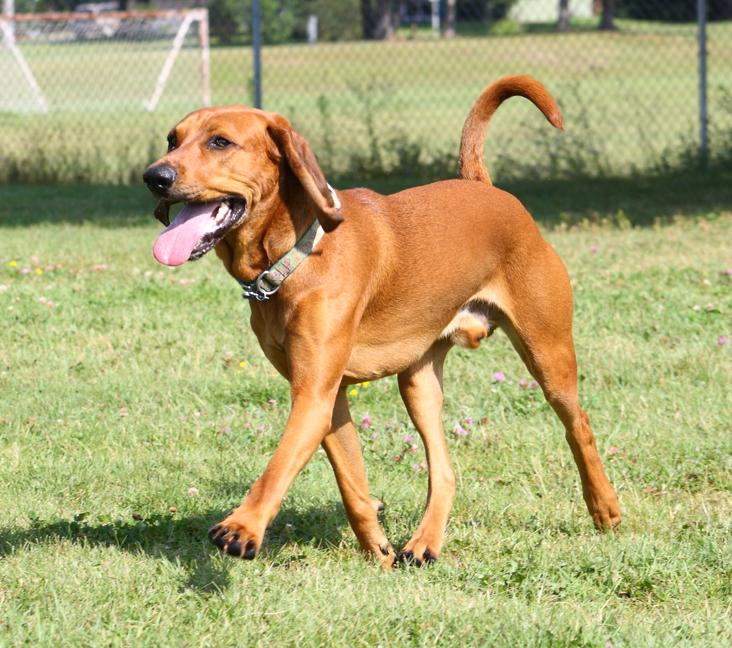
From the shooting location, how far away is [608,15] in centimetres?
1936

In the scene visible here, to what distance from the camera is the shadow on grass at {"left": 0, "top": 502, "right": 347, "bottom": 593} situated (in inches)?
164

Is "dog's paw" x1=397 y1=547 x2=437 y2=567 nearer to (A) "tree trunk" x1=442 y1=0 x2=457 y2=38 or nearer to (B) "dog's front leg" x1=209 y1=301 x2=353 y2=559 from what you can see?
(B) "dog's front leg" x1=209 y1=301 x2=353 y2=559

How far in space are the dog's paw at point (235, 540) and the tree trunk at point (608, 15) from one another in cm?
1648

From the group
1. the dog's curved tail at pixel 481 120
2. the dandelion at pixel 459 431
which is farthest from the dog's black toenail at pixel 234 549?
the dandelion at pixel 459 431

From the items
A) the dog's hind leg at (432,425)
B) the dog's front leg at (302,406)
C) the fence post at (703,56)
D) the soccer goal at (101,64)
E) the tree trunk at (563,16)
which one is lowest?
the soccer goal at (101,64)

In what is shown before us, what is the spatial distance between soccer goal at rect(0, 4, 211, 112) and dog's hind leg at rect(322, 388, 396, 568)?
1783cm

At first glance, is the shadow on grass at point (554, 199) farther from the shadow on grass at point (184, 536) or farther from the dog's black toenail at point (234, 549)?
the dog's black toenail at point (234, 549)

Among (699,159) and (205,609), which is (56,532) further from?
(699,159)

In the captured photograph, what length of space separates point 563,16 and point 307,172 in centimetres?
1632

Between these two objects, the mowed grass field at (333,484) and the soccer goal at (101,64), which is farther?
the soccer goal at (101,64)

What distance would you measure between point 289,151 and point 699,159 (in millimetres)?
10915

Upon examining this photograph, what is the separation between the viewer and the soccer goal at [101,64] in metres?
22.4

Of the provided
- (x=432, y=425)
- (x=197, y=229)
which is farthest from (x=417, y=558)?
(x=197, y=229)

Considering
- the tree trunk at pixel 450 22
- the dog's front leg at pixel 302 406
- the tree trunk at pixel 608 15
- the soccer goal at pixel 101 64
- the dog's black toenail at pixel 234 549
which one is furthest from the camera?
the soccer goal at pixel 101 64
